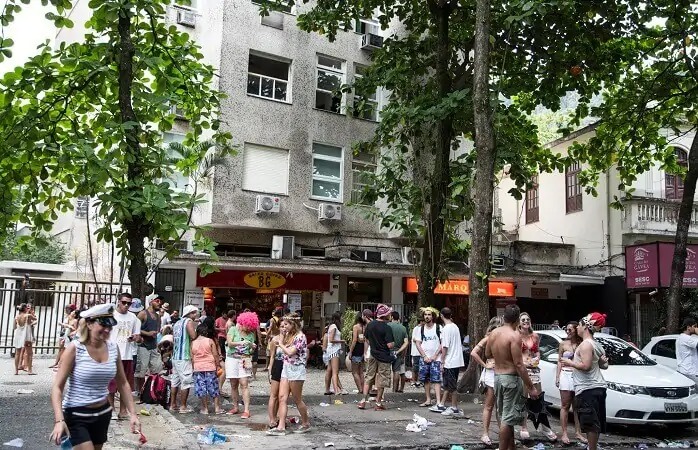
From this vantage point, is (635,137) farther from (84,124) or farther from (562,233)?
(84,124)

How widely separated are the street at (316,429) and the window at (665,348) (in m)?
2.26

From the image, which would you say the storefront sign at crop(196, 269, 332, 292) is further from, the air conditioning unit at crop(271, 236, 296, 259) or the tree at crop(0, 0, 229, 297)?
the tree at crop(0, 0, 229, 297)

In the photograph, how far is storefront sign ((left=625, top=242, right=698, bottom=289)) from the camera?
20.2m

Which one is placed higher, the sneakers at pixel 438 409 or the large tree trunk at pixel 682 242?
the large tree trunk at pixel 682 242

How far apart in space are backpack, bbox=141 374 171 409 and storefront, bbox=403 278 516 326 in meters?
11.4

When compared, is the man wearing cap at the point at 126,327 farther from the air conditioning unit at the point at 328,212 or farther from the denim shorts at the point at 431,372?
the air conditioning unit at the point at 328,212

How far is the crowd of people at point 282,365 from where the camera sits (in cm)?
534

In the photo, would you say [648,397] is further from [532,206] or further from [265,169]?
[532,206]

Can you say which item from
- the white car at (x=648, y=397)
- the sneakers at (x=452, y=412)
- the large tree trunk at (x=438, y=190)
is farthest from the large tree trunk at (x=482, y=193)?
the white car at (x=648, y=397)

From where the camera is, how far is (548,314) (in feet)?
80.8

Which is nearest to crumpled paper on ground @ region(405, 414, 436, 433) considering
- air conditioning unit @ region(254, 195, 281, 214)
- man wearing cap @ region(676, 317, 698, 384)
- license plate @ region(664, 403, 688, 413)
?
Result: license plate @ region(664, 403, 688, 413)

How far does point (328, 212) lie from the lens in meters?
20.5

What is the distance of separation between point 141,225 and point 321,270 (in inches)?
359

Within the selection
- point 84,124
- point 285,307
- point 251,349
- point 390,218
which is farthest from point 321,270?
point 84,124
